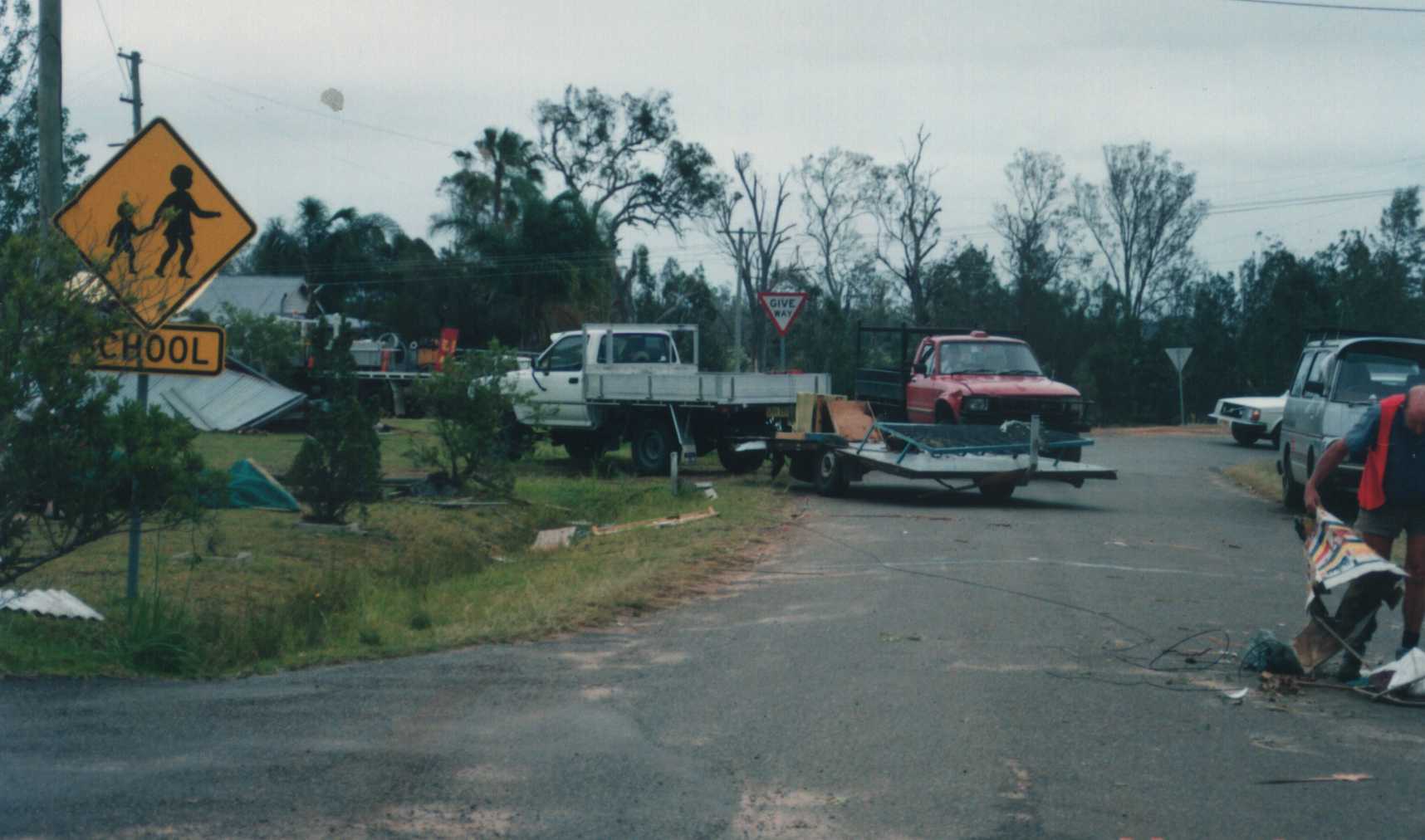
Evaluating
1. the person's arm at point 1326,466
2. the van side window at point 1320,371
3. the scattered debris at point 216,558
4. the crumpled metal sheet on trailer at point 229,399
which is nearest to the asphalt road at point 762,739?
the person's arm at point 1326,466

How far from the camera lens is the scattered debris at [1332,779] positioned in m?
5.47

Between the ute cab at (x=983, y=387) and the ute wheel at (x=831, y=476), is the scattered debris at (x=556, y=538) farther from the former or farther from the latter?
the ute cab at (x=983, y=387)

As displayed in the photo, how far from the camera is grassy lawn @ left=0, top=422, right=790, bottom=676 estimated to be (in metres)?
7.70

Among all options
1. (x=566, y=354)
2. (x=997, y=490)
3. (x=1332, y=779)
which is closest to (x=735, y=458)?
(x=566, y=354)

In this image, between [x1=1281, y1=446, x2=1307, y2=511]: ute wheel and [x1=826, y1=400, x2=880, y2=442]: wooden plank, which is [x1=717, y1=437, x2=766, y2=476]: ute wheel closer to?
[x1=826, y1=400, x2=880, y2=442]: wooden plank

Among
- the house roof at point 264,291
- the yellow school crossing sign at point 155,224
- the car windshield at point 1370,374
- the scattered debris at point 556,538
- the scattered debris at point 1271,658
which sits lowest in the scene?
the scattered debris at point 556,538

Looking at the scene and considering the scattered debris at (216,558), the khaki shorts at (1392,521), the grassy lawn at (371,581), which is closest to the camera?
the khaki shorts at (1392,521)

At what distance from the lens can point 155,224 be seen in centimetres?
846

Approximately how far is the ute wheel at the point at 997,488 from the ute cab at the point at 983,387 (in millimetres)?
1635

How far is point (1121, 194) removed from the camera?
64.1 m

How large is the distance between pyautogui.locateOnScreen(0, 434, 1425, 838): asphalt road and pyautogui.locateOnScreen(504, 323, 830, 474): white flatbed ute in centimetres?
1075

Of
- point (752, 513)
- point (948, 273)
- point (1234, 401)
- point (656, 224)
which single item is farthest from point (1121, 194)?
point (752, 513)

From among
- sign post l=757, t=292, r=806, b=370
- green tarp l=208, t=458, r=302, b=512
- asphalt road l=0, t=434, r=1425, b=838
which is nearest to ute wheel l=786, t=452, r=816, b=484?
sign post l=757, t=292, r=806, b=370

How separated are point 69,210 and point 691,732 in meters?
5.08
